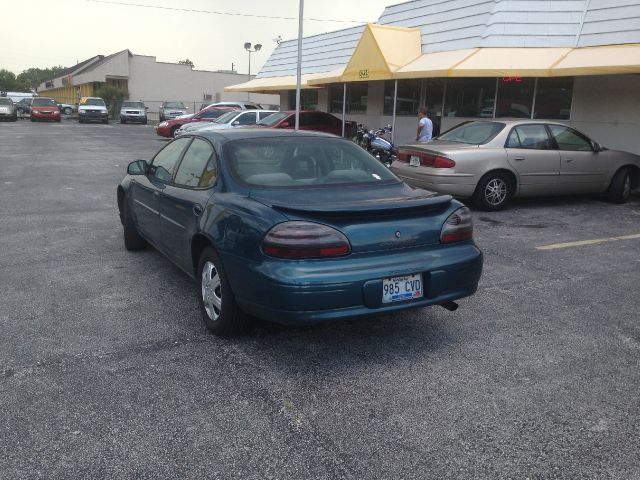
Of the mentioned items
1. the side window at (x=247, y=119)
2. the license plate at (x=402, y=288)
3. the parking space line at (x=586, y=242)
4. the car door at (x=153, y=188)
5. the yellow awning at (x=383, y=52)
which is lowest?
the parking space line at (x=586, y=242)

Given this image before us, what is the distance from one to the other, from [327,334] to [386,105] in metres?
16.2

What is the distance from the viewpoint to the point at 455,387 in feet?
11.4

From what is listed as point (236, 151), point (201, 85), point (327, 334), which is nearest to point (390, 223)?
point (327, 334)

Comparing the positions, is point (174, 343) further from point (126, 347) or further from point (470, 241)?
point (470, 241)

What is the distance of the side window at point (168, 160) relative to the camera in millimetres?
5141

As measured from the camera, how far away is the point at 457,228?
3990 mm

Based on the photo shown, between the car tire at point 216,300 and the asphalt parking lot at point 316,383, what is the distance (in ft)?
0.36

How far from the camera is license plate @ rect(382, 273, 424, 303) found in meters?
3.59

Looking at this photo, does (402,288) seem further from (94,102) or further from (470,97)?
(94,102)

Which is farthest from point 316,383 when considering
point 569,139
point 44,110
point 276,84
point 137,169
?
point 44,110

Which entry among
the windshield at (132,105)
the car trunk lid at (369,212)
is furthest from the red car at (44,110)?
the car trunk lid at (369,212)

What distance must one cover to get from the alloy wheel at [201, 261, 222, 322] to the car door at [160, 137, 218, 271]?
32cm

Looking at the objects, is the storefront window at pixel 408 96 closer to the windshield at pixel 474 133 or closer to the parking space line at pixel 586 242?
the windshield at pixel 474 133

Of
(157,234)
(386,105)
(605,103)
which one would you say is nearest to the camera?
(157,234)
